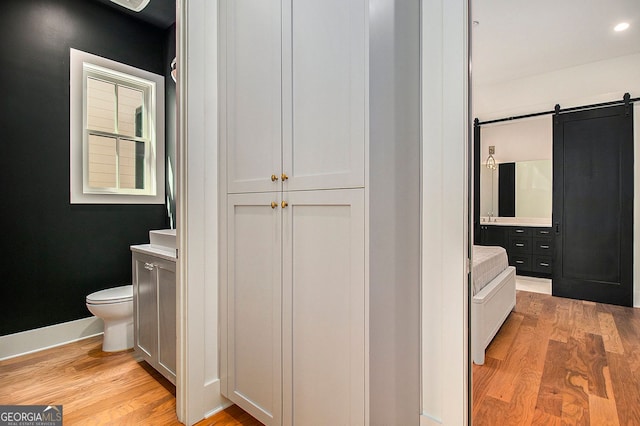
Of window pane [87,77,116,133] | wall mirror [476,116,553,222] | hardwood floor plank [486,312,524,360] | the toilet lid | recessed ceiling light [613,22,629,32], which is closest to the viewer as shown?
the toilet lid

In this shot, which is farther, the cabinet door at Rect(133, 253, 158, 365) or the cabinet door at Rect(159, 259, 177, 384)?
the cabinet door at Rect(133, 253, 158, 365)

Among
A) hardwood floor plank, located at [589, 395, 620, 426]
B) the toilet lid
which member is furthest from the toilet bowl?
hardwood floor plank, located at [589, 395, 620, 426]

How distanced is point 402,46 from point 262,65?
0.67 meters

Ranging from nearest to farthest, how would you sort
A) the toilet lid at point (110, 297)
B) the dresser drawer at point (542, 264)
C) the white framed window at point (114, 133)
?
the toilet lid at point (110, 297)
the white framed window at point (114, 133)
the dresser drawer at point (542, 264)

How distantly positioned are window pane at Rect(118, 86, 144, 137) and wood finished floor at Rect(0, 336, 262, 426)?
199 cm

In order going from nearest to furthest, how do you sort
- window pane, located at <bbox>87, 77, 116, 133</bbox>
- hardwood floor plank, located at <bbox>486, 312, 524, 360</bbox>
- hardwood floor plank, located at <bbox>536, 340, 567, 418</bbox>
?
hardwood floor plank, located at <bbox>536, 340, 567, 418</bbox> → hardwood floor plank, located at <bbox>486, 312, 524, 360</bbox> → window pane, located at <bbox>87, 77, 116, 133</bbox>

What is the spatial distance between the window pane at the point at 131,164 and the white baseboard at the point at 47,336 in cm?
126

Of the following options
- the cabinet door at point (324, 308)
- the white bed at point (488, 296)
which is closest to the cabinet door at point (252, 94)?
the cabinet door at point (324, 308)

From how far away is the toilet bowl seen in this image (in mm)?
2391

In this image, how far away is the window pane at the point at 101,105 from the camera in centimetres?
286

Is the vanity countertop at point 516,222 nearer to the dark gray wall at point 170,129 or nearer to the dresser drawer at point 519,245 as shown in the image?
the dresser drawer at point 519,245

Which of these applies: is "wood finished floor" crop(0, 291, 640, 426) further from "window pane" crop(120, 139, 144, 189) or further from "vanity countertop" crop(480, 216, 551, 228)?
"vanity countertop" crop(480, 216, 551, 228)

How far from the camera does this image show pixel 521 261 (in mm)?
5148

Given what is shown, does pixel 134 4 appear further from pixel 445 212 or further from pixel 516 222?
pixel 516 222
